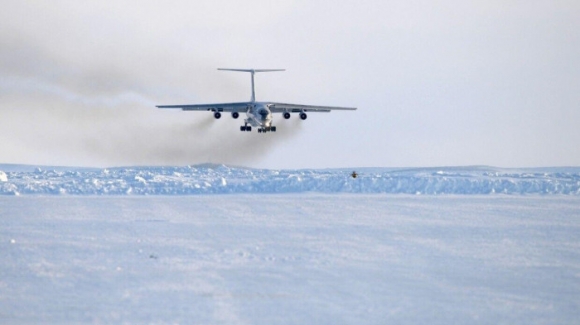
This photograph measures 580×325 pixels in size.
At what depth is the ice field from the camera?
10.4m

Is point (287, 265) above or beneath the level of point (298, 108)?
beneath

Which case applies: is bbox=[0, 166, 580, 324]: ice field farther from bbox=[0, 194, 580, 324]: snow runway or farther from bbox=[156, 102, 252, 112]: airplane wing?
bbox=[156, 102, 252, 112]: airplane wing

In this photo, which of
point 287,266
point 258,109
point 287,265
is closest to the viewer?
point 287,266

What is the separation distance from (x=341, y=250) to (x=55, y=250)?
18.4 ft

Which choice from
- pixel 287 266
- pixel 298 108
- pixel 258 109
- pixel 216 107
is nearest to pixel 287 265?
pixel 287 266

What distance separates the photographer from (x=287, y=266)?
13.5 metres

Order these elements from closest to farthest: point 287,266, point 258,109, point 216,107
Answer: point 287,266, point 258,109, point 216,107

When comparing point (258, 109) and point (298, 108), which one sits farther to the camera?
point (298, 108)

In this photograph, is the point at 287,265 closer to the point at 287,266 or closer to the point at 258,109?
the point at 287,266

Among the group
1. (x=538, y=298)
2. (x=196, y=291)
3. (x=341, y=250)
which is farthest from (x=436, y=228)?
(x=196, y=291)

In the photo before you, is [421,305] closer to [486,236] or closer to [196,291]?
[196,291]

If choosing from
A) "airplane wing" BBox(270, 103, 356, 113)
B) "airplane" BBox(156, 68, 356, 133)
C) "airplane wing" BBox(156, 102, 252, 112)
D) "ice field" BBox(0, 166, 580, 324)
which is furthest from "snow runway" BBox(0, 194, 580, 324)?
"airplane wing" BBox(270, 103, 356, 113)

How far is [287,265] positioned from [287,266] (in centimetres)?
10

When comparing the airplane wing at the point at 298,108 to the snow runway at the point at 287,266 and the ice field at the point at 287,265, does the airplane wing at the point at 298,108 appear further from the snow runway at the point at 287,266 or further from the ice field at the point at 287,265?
the snow runway at the point at 287,266
